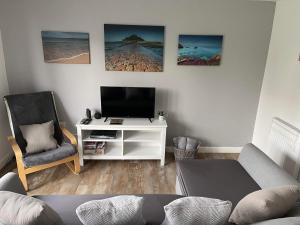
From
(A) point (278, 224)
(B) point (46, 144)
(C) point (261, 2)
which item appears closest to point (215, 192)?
(A) point (278, 224)

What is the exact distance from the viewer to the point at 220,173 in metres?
2.20

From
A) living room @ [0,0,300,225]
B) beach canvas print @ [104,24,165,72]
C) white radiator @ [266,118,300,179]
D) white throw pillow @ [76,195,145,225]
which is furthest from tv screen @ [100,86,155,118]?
white throw pillow @ [76,195,145,225]

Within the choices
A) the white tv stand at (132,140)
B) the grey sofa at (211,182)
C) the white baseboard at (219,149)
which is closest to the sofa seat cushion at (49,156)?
the white tv stand at (132,140)

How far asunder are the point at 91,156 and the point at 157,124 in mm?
1042

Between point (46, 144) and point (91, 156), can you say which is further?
point (91, 156)

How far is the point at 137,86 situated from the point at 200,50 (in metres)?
1.04

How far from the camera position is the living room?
278 centimetres

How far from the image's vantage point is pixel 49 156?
2613 millimetres

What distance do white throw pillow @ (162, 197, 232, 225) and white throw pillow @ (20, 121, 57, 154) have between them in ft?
6.73

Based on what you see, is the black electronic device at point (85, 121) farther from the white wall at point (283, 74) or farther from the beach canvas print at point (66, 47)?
the white wall at point (283, 74)

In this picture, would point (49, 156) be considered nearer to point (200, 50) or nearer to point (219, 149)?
point (200, 50)

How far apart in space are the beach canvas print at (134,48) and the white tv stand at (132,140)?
Result: 784mm

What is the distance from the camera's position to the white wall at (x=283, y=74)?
105 inches

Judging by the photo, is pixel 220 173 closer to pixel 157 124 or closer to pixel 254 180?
pixel 254 180
